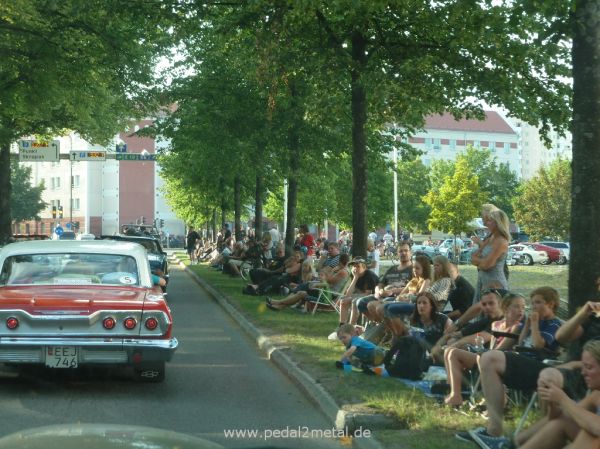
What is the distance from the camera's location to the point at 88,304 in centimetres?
962

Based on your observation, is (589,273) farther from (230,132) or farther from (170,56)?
(170,56)

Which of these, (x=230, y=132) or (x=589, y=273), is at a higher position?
(x=230, y=132)

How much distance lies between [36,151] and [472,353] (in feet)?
117

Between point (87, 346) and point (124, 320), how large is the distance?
1.43ft

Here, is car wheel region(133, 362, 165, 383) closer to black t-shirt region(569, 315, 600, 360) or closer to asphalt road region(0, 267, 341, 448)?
asphalt road region(0, 267, 341, 448)

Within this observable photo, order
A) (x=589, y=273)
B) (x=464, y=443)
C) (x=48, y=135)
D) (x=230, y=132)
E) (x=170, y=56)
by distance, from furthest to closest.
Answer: (x=48, y=135)
(x=170, y=56)
(x=230, y=132)
(x=589, y=273)
(x=464, y=443)

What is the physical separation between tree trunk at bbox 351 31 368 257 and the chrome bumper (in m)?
8.32

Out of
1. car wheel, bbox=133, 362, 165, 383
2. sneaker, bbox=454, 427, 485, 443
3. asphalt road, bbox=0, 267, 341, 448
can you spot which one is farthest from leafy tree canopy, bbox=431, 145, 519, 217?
sneaker, bbox=454, 427, 485, 443

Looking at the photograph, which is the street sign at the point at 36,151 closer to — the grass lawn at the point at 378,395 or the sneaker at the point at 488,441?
the grass lawn at the point at 378,395

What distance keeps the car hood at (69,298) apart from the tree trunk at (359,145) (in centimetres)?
779

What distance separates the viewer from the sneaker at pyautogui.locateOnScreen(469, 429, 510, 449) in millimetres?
6816

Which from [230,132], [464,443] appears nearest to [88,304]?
[464,443]

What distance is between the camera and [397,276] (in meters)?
15.0

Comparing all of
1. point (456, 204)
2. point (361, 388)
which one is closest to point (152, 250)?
point (361, 388)
